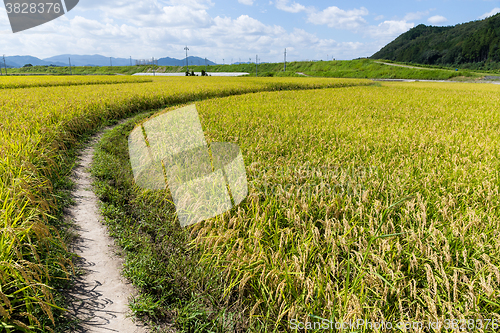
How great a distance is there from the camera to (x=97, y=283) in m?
2.65

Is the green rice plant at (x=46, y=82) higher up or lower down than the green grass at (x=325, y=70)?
lower down

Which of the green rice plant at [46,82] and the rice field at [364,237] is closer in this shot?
the rice field at [364,237]

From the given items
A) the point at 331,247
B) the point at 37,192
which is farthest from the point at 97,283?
the point at 331,247

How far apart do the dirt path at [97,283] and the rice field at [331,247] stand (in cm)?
15

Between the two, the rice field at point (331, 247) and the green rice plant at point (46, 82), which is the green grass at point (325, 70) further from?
the rice field at point (331, 247)

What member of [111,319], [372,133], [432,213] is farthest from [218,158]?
[372,133]

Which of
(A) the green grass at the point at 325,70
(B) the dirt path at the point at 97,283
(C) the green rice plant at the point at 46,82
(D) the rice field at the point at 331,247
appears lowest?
(B) the dirt path at the point at 97,283

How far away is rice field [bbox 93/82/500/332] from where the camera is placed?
6.23ft

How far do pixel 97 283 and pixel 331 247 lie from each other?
2324mm

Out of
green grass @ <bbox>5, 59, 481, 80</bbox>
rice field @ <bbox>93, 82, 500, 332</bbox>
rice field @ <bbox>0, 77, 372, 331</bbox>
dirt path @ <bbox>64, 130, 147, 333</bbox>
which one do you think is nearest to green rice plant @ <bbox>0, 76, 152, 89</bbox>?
rice field @ <bbox>0, 77, 372, 331</bbox>

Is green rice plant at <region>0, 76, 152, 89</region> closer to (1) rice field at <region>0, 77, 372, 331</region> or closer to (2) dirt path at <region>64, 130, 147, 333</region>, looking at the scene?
(1) rice field at <region>0, 77, 372, 331</region>

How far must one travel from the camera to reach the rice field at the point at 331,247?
74.7 inches

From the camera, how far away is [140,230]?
366cm

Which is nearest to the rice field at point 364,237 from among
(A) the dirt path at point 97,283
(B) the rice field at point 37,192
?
(A) the dirt path at point 97,283
